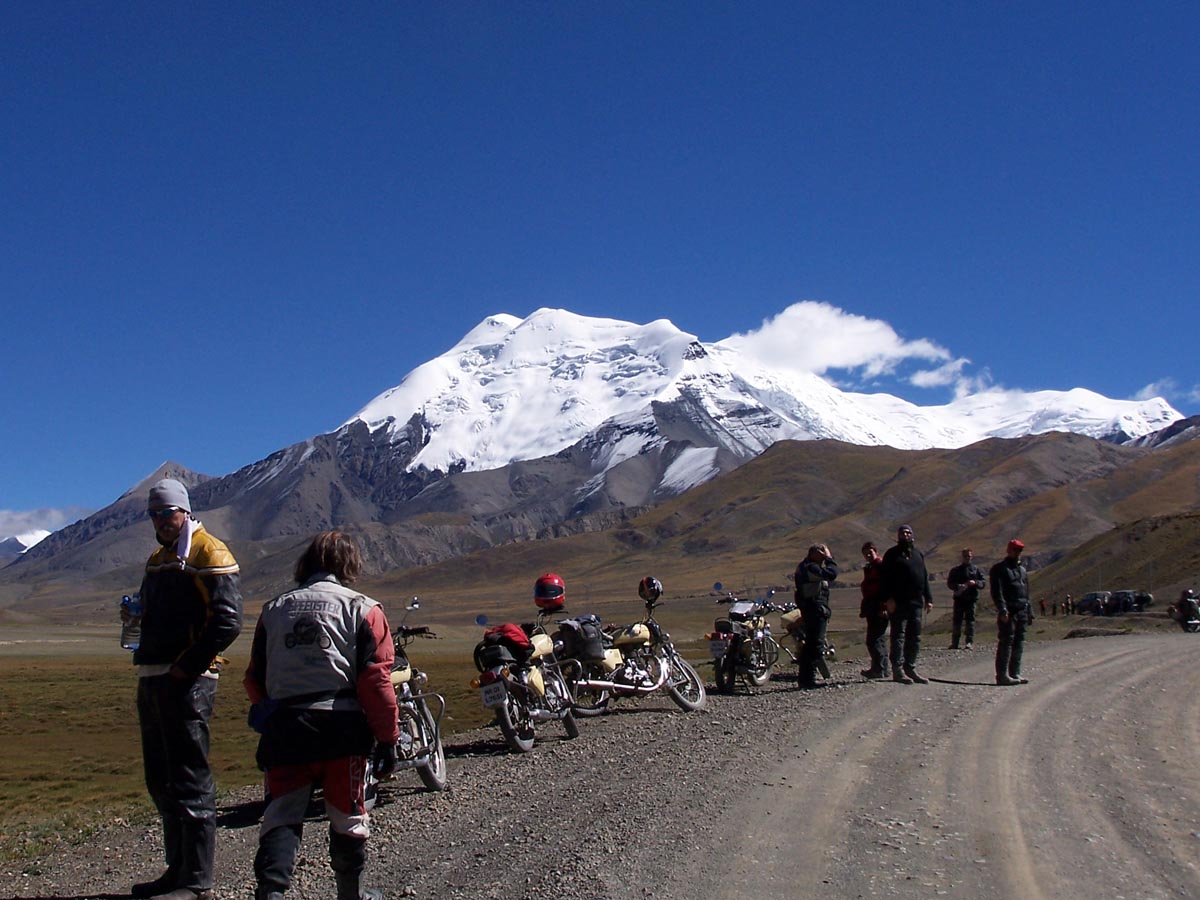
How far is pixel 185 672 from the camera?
6172mm

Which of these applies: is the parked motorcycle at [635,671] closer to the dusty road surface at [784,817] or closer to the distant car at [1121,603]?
the dusty road surface at [784,817]

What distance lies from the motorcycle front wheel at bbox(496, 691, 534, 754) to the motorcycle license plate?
0.08 meters

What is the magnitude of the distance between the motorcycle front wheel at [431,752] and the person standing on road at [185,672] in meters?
2.83

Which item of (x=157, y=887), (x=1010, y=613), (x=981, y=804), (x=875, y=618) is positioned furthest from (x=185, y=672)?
(x=1010, y=613)

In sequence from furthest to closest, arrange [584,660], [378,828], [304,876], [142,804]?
[584,660] < [142,804] < [378,828] < [304,876]

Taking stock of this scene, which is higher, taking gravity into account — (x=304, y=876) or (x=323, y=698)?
(x=323, y=698)

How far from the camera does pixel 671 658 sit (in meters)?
13.5

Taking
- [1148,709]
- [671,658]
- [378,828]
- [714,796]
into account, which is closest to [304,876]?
[378,828]

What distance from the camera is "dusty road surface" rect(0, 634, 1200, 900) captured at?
6469 millimetres

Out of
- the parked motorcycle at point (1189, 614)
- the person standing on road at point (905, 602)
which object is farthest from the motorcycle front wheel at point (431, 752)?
the parked motorcycle at point (1189, 614)

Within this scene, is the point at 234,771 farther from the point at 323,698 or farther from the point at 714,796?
the point at 323,698

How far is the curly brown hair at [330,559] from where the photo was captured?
5.92 meters

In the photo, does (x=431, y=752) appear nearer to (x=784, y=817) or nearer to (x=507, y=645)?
(x=507, y=645)

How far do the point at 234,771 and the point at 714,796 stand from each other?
6452 millimetres
